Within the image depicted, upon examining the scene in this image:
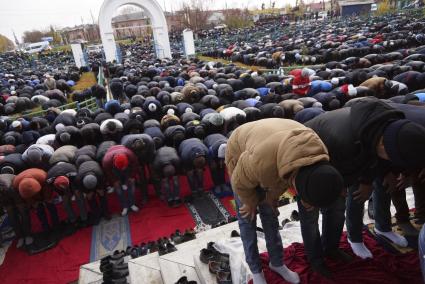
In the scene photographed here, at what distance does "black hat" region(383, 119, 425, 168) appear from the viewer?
197cm

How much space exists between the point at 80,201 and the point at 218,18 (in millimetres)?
70870

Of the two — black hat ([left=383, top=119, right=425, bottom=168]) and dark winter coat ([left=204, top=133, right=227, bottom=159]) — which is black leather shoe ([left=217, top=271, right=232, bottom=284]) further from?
dark winter coat ([left=204, top=133, right=227, bottom=159])

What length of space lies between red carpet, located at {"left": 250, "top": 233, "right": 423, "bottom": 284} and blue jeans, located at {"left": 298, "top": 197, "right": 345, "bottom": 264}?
0.55 ft

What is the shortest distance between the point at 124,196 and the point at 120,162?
39.4 inches

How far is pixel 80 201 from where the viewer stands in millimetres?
5688

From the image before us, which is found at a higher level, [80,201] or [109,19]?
[109,19]

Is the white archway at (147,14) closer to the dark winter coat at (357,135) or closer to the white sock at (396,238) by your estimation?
the dark winter coat at (357,135)

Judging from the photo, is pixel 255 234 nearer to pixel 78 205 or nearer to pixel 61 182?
pixel 61 182

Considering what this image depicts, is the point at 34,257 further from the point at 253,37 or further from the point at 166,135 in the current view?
the point at 253,37

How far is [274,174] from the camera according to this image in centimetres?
216

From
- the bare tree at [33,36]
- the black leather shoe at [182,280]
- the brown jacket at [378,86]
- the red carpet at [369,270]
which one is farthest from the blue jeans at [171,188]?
the bare tree at [33,36]

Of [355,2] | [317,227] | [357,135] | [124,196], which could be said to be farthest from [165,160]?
[355,2]

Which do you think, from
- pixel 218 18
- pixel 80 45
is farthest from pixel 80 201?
pixel 218 18

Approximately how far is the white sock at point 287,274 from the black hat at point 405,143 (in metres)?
1.42
